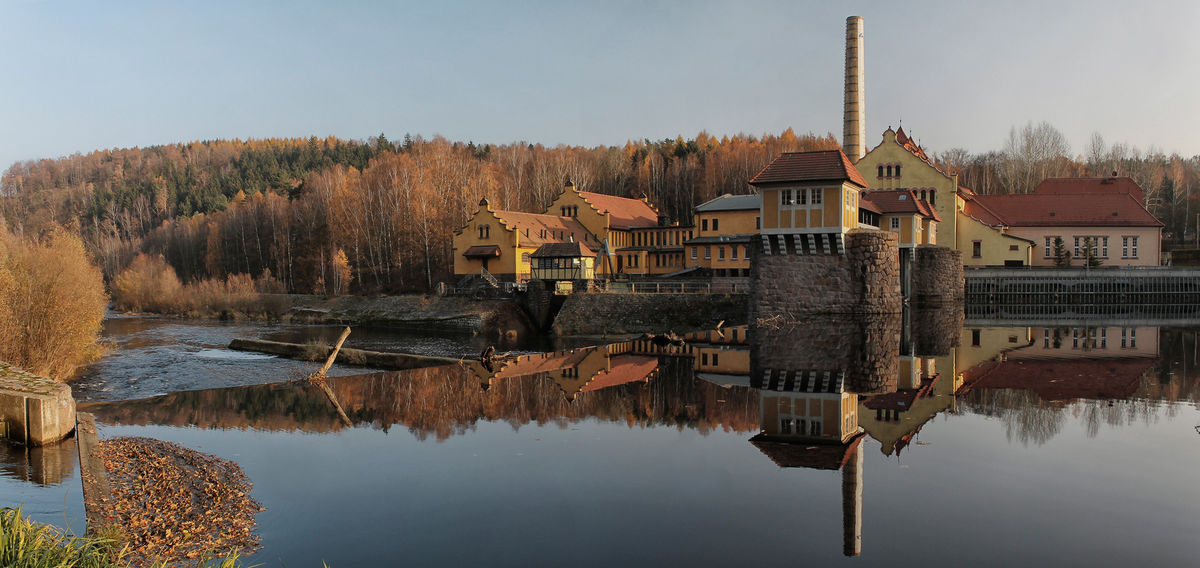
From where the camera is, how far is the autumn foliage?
782 inches

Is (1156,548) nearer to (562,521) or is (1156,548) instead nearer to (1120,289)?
(562,521)

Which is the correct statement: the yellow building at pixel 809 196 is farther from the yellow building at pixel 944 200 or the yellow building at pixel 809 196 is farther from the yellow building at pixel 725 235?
the yellow building at pixel 944 200

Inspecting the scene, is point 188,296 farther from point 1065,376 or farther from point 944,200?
point 1065,376

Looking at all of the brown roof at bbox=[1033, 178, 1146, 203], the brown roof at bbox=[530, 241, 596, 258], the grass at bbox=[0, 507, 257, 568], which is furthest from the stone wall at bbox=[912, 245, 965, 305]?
the grass at bbox=[0, 507, 257, 568]

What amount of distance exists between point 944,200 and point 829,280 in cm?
2032

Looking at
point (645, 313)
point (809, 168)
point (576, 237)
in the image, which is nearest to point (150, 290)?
point (576, 237)

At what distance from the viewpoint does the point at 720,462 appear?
1149 cm

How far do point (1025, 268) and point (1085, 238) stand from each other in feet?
22.2

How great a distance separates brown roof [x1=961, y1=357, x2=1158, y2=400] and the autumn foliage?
78.1 ft

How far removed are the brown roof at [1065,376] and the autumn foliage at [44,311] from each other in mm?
23793

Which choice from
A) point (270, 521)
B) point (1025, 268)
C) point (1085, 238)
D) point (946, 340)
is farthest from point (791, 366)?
point (1085, 238)

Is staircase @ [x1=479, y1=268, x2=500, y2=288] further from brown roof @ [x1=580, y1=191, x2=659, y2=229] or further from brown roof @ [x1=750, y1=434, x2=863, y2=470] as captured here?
brown roof @ [x1=750, y1=434, x2=863, y2=470]

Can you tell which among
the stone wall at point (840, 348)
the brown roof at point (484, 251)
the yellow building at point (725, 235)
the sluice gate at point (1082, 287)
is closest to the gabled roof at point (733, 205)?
the yellow building at point (725, 235)

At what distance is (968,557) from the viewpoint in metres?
7.64
